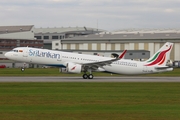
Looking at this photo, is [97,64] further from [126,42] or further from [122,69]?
[126,42]

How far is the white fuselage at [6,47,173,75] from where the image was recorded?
5269 centimetres

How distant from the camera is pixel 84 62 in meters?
55.1

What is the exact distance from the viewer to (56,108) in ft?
78.4

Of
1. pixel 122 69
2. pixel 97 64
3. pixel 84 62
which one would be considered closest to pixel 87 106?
pixel 97 64

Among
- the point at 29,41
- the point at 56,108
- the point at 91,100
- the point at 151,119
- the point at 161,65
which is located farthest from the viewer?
the point at 29,41

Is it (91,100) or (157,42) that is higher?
(157,42)

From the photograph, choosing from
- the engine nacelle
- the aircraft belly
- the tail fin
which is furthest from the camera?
the tail fin

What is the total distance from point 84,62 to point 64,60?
2.90 metres

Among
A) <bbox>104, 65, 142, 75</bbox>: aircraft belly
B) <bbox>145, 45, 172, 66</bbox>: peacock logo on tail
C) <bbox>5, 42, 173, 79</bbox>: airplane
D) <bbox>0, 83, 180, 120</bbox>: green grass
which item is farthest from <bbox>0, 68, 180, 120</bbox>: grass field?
<bbox>145, 45, 172, 66</bbox>: peacock logo on tail

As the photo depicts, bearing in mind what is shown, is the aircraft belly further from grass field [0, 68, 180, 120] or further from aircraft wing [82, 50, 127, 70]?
grass field [0, 68, 180, 120]

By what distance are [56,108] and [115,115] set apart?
3717 millimetres

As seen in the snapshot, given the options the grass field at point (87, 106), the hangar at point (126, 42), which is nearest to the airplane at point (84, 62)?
the grass field at point (87, 106)

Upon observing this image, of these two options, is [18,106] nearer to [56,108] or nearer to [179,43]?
[56,108]

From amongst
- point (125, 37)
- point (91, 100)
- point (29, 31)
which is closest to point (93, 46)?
point (125, 37)
